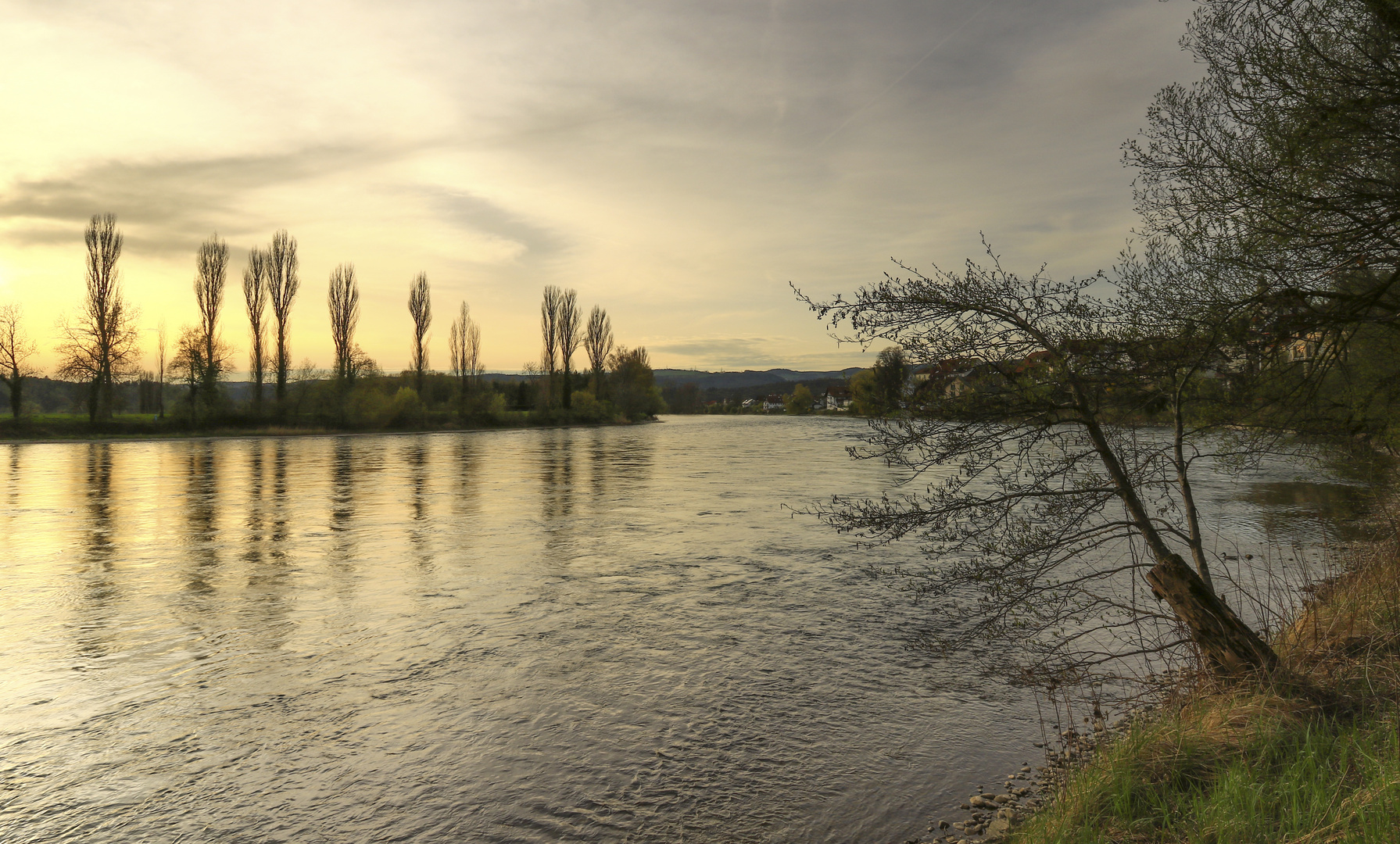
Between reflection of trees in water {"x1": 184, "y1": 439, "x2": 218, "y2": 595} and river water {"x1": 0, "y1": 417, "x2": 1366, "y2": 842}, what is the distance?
0.14 m

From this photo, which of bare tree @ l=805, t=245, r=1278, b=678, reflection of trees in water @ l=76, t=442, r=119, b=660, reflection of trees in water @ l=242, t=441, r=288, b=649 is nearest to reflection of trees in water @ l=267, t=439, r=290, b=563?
reflection of trees in water @ l=242, t=441, r=288, b=649

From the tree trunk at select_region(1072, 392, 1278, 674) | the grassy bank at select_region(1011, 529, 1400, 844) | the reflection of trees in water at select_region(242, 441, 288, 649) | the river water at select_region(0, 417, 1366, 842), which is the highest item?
the tree trunk at select_region(1072, 392, 1278, 674)

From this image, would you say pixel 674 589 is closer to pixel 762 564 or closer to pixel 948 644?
pixel 762 564

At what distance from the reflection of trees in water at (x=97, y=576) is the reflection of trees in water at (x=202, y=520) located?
1056 millimetres

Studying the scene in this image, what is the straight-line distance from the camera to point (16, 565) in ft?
39.4

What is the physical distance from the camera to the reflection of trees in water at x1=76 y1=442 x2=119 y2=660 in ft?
27.5

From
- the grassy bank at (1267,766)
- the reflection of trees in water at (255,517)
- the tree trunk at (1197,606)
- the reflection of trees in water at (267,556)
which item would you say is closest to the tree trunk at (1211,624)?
the tree trunk at (1197,606)

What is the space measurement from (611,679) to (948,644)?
3.50m

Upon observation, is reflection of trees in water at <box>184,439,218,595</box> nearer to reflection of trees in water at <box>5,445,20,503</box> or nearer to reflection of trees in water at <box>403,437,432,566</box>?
reflection of trees in water at <box>403,437,432,566</box>

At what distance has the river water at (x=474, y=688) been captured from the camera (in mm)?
5027

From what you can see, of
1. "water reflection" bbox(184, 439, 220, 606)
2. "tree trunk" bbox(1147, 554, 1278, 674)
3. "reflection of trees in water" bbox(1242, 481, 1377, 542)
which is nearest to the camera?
"tree trunk" bbox(1147, 554, 1278, 674)

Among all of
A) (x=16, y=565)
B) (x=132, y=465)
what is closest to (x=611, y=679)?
(x=16, y=565)

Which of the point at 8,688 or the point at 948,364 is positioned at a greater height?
the point at 948,364

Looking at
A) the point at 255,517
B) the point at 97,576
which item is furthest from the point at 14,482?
the point at 97,576
